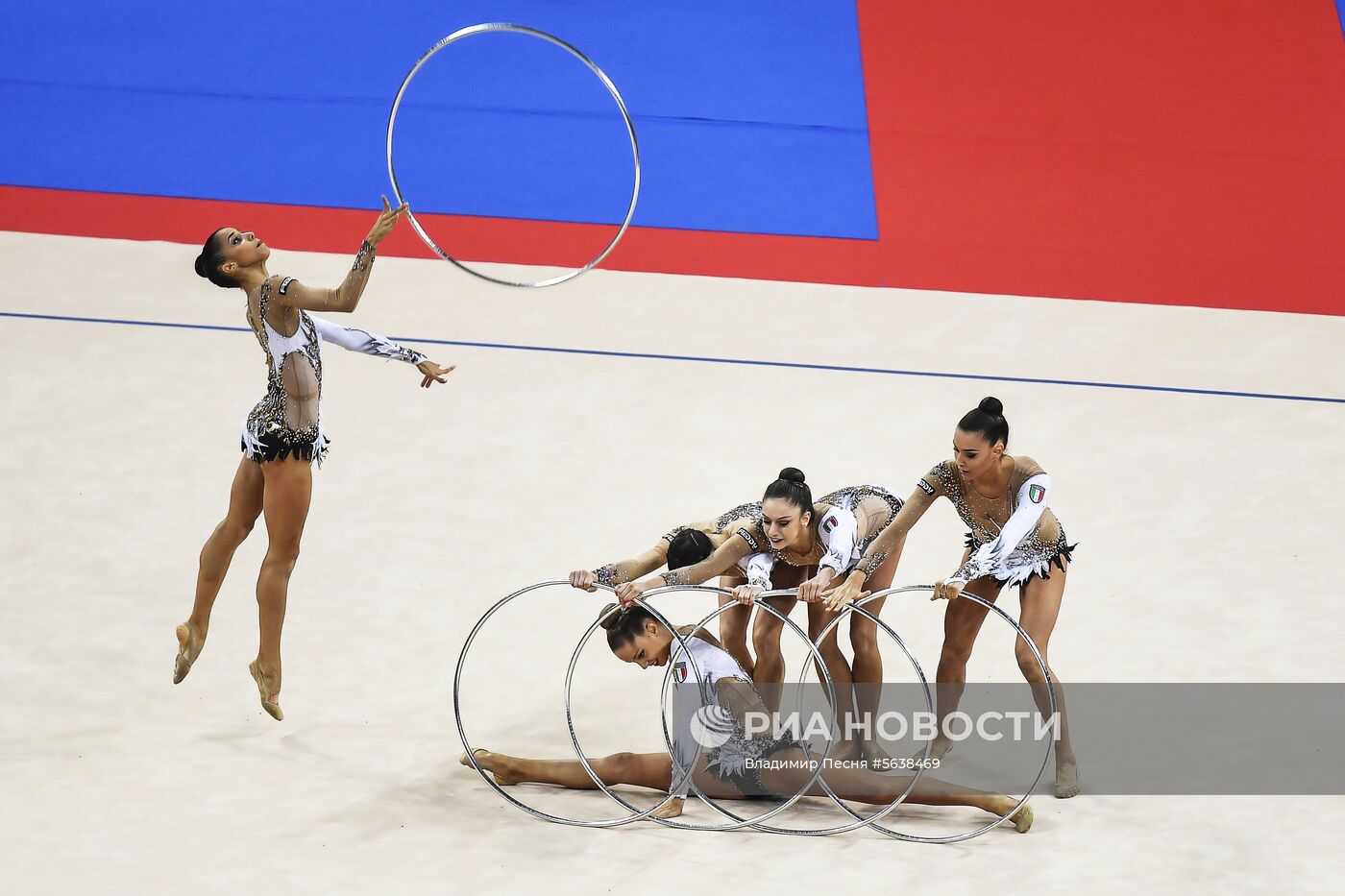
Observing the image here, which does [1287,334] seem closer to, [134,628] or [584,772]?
[584,772]

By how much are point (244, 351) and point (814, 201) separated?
3197 mm

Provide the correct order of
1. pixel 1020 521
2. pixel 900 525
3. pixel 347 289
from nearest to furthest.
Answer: pixel 347 289, pixel 1020 521, pixel 900 525

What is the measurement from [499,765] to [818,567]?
1126mm

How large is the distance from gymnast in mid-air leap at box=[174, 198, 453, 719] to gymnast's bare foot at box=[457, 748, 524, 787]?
672 mm

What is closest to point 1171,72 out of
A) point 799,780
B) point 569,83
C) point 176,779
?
point 569,83

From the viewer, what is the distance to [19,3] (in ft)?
30.8

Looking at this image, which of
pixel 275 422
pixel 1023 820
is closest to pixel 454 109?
pixel 275 422

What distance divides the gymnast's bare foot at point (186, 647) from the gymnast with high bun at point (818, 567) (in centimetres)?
143

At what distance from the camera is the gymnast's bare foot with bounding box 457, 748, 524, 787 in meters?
4.66

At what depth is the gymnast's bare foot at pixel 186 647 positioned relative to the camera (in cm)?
488

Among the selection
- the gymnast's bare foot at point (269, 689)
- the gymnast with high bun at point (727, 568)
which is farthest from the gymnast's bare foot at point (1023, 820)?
the gymnast's bare foot at point (269, 689)

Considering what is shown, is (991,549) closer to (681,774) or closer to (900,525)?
(900,525)

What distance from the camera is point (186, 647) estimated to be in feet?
16.0

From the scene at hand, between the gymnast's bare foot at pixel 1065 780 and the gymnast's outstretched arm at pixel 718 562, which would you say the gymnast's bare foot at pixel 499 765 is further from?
the gymnast's bare foot at pixel 1065 780
